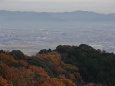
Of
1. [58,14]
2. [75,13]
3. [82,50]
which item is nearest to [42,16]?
[58,14]

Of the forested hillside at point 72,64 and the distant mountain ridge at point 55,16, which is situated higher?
the distant mountain ridge at point 55,16

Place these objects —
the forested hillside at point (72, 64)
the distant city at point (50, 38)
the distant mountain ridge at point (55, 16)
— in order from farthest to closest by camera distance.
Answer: the distant mountain ridge at point (55, 16) → the distant city at point (50, 38) → the forested hillside at point (72, 64)

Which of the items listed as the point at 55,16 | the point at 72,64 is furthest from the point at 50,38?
the point at 55,16

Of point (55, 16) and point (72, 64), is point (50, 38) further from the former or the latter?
point (55, 16)

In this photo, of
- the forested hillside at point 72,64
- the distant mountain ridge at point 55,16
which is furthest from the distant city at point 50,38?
the forested hillside at point 72,64

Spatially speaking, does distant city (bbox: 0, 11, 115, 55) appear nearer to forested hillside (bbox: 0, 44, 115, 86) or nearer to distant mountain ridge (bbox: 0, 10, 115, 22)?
distant mountain ridge (bbox: 0, 10, 115, 22)

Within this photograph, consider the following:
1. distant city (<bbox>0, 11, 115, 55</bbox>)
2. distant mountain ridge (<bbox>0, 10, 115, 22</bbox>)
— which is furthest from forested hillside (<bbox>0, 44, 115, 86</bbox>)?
distant mountain ridge (<bbox>0, 10, 115, 22</bbox>)

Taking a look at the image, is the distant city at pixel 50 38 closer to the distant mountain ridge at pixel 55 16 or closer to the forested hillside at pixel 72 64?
the distant mountain ridge at pixel 55 16

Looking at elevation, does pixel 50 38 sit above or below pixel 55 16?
below

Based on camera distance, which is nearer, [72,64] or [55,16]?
[72,64]
